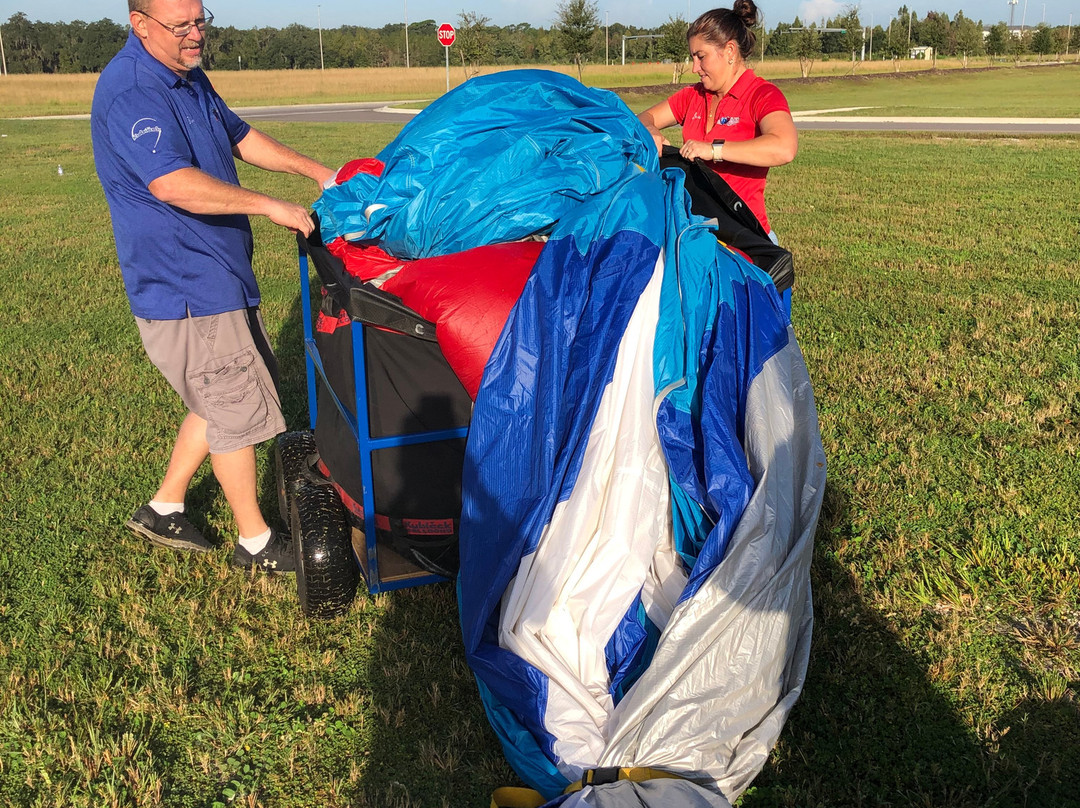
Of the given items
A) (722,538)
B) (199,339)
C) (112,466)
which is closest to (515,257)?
(722,538)

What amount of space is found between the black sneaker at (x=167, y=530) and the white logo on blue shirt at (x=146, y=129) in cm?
152

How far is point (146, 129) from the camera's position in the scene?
2.84 metres

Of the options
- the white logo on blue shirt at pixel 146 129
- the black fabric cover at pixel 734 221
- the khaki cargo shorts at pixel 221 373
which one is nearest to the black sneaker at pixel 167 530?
the khaki cargo shorts at pixel 221 373

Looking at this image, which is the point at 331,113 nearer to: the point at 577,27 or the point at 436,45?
the point at 577,27

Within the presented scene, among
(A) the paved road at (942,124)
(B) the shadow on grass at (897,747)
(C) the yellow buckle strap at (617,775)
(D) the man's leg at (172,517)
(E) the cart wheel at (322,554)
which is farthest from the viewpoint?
(A) the paved road at (942,124)

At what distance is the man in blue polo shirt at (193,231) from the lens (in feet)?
9.42

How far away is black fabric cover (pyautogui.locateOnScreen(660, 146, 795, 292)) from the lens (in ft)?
9.62

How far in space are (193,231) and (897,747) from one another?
8.87ft

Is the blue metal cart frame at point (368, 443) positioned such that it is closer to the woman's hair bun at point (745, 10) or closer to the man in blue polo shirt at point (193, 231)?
the man in blue polo shirt at point (193, 231)

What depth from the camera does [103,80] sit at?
2.93 metres

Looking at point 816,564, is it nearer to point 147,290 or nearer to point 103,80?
point 147,290

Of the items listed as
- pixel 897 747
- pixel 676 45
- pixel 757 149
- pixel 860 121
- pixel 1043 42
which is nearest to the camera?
pixel 897 747

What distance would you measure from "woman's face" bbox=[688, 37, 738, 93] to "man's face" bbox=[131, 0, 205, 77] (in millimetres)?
1814

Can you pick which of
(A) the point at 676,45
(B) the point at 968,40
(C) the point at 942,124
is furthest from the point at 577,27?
(B) the point at 968,40
